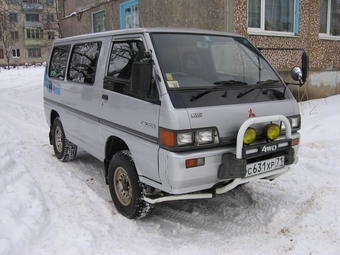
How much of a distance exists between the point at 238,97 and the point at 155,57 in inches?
37.5

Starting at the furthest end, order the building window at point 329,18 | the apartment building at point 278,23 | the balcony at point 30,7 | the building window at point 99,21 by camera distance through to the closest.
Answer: the balcony at point 30,7 → the building window at point 99,21 → the building window at point 329,18 → the apartment building at point 278,23

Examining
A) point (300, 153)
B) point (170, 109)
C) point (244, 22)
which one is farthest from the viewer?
point (244, 22)

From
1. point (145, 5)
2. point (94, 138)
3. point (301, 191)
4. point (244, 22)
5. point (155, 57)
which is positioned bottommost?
point (301, 191)

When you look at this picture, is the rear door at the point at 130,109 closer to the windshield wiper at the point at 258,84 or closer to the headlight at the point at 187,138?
the headlight at the point at 187,138

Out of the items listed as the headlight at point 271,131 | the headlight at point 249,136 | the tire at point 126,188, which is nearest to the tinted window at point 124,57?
the tire at point 126,188

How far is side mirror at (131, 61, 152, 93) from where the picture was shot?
10.7 feet

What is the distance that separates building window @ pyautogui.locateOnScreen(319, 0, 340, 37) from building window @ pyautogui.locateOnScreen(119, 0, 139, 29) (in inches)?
232

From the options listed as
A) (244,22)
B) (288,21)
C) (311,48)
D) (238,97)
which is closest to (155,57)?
(238,97)

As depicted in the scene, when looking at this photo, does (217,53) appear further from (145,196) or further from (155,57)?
(145,196)

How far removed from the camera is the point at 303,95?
9852 mm

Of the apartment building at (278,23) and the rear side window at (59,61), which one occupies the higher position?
the apartment building at (278,23)

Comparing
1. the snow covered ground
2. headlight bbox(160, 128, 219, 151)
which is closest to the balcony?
the snow covered ground

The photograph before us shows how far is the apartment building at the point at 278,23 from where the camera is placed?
8.36 m

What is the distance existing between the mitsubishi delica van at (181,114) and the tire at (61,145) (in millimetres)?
1212
